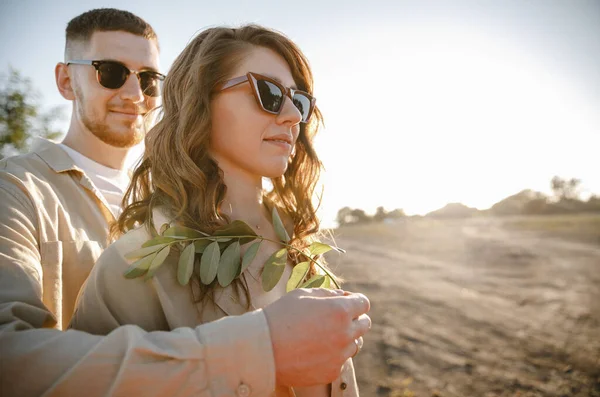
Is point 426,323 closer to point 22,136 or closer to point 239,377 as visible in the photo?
point 239,377

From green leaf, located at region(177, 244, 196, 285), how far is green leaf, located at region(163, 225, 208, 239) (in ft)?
0.21

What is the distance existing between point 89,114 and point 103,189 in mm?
594

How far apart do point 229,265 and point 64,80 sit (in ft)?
8.65

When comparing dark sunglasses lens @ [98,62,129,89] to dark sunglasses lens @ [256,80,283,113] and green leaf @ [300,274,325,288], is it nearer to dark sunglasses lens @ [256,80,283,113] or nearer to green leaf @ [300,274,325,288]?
dark sunglasses lens @ [256,80,283,113]

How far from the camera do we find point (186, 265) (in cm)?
145

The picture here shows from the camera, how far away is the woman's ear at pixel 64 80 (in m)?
Result: 3.12

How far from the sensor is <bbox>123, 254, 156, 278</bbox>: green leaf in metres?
1.40

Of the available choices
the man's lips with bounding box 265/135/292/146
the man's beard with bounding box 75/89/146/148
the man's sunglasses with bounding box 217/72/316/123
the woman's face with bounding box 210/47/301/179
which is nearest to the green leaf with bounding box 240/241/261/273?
the woman's face with bounding box 210/47/301/179

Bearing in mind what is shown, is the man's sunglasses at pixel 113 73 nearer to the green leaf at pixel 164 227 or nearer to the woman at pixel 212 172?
the woman at pixel 212 172

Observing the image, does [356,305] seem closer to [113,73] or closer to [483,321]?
[113,73]

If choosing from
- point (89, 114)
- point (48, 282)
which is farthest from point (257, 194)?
point (89, 114)

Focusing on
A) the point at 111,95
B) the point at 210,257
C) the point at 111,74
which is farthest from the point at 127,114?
the point at 210,257

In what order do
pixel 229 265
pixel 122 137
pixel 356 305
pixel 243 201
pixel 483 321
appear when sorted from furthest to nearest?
1. pixel 483 321
2. pixel 122 137
3. pixel 243 201
4. pixel 229 265
5. pixel 356 305

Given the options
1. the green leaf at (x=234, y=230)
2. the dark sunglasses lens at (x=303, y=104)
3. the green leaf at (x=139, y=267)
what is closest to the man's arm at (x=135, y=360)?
the green leaf at (x=139, y=267)
